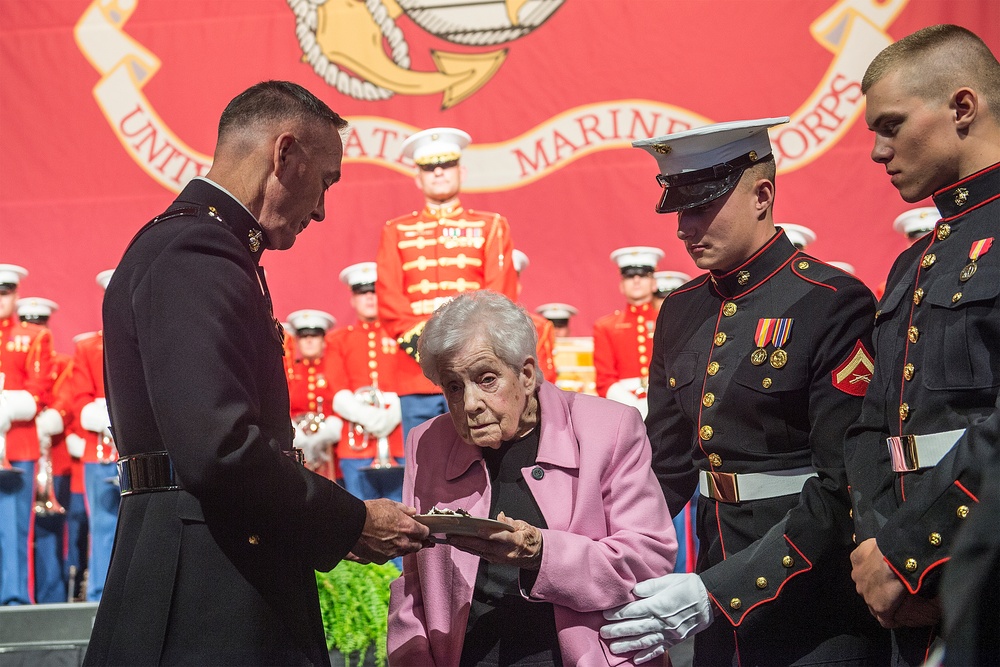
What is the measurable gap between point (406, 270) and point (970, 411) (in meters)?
4.92

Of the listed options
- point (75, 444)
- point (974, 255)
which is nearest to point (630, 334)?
point (75, 444)

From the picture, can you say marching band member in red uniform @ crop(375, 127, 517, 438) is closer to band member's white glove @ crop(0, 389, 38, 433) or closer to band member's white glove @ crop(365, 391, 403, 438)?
A: band member's white glove @ crop(365, 391, 403, 438)

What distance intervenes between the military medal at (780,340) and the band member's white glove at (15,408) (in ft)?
20.9

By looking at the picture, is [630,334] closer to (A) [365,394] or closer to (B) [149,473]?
(A) [365,394]

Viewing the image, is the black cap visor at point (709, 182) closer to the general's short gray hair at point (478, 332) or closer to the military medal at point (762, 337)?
the military medal at point (762, 337)

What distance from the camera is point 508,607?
2594 mm

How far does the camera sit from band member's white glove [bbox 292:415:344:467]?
Answer: 7750 millimetres

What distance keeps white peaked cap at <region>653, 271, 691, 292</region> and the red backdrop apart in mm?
334

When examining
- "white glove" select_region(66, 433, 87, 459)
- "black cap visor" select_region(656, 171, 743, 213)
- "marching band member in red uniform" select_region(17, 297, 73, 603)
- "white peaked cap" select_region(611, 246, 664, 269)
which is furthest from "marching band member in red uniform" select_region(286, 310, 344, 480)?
"black cap visor" select_region(656, 171, 743, 213)

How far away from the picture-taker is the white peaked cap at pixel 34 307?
8367mm

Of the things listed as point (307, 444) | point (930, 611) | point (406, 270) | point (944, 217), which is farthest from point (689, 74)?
point (930, 611)

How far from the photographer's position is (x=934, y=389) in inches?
87.7

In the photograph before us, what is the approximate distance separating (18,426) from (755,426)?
21.4 feet

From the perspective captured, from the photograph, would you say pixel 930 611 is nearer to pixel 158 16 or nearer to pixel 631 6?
pixel 631 6
